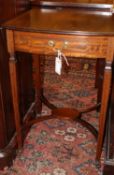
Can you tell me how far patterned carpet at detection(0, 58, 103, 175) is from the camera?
135 centimetres

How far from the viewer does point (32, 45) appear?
3.62 ft

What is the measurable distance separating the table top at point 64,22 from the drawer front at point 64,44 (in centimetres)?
3

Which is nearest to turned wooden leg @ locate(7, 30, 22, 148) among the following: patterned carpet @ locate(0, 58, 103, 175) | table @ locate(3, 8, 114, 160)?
table @ locate(3, 8, 114, 160)

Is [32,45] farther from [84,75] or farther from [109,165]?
[84,75]

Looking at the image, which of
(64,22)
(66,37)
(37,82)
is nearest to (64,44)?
(66,37)

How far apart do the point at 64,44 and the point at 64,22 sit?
14 cm

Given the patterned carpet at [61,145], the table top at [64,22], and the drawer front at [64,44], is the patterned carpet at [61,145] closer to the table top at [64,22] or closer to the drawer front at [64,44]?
the drawer front at [64,44]

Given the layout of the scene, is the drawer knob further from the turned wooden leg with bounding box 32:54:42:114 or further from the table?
the turned wooden leg with bounding box 32:54:42:114

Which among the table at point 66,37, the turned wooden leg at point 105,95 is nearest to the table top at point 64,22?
the table at point 66,37

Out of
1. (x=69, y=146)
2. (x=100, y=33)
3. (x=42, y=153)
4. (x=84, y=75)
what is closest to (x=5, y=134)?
(x=42, y=153)

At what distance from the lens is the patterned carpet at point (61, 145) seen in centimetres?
135

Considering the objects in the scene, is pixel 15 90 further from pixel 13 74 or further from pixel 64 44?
pixel 64 44

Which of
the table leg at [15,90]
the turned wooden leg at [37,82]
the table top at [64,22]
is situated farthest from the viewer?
the turned wooden leg at [37,82]

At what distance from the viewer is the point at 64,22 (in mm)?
1142
